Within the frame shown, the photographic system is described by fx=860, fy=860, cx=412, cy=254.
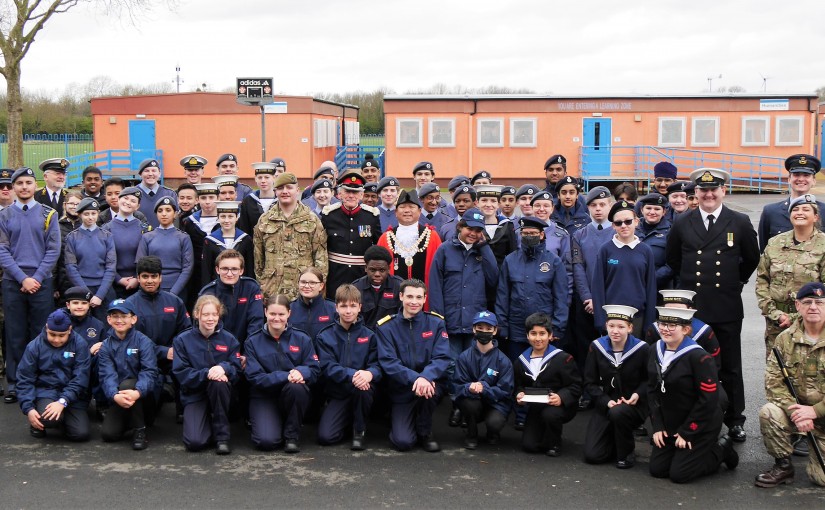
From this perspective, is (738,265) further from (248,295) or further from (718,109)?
(718,109)

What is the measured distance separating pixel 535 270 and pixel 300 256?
241cm

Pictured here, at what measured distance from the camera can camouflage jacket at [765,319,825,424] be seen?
653 centimetres

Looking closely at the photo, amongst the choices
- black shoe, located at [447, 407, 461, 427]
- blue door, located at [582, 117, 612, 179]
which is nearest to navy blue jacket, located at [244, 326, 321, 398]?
black shoe, located at [447, 407, 461, 427]

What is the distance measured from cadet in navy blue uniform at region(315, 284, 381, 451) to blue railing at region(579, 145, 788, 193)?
2323cm

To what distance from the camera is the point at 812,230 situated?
7.32m

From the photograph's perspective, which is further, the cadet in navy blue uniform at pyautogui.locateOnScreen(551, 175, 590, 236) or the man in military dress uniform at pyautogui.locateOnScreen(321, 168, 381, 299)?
the cadet in navy blue uniform at pyautogui.locateOnScreen(551, 175, 590, 236)

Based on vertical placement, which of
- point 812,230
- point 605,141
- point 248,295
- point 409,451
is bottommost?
point 409,451

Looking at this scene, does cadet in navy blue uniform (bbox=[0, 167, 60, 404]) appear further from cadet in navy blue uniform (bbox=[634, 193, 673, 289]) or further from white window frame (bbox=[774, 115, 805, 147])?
white window frame (bbox=[774, 115, 805, 147])

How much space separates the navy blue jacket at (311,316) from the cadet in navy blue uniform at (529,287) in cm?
164

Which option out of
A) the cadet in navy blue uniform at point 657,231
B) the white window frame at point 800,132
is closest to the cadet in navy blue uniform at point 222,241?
the cadet in navy blue uniform at point 657,231

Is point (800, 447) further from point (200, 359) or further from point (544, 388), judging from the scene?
point (200, 359)

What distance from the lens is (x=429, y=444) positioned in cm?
726

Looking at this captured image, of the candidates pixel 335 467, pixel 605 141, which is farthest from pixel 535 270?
pixel 605 141

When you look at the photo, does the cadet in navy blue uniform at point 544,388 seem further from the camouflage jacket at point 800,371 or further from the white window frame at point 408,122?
the white window frame at point 408,122
